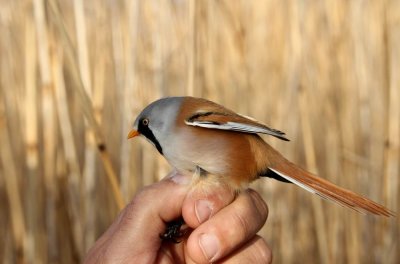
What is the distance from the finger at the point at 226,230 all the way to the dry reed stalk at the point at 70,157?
85 cm

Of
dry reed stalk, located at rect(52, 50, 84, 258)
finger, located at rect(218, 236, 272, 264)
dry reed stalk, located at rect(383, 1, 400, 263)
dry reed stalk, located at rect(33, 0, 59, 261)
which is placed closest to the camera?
finger, located at rect(218, 236, 272, 264)

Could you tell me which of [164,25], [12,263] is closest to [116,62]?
[164,25]

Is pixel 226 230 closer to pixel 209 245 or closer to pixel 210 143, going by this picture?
pixel 209 245

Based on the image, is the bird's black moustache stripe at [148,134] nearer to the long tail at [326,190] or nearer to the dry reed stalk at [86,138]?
the long tail at [326,190]

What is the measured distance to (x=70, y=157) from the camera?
2258mm

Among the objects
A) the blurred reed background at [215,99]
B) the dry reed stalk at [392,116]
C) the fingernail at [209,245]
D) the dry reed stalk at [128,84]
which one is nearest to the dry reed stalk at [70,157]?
the blurred reed background at [215,99]

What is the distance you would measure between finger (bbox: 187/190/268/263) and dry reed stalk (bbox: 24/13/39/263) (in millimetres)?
785

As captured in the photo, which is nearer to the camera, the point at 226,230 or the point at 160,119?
the point at 226,230

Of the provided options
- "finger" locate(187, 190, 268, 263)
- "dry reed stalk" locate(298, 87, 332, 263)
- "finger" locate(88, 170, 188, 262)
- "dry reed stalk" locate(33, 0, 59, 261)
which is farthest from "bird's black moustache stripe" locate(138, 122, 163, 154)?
"dry reed stalk" locate(298, 87, 332, 263)

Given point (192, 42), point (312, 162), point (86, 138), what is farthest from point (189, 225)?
point (312, 162)

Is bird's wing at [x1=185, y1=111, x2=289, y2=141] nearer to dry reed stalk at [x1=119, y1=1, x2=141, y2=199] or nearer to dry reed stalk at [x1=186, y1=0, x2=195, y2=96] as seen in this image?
dry reed stalk at [x1=186, y1=0, x2=195, y2=96]

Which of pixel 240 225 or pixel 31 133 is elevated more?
pixel 31 133

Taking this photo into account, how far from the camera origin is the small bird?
1463 mm

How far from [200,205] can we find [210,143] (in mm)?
185
